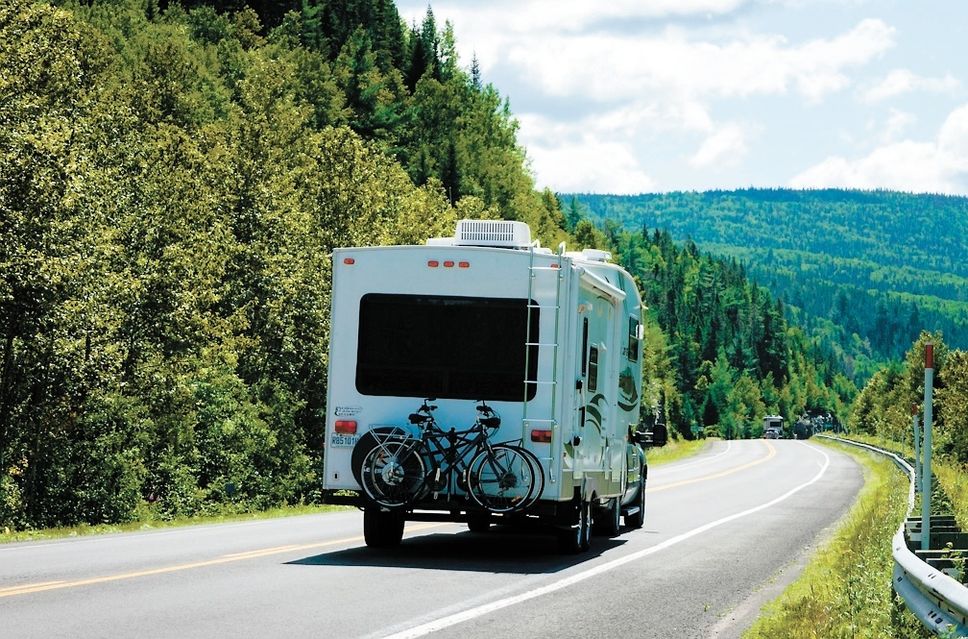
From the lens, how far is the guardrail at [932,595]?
6.92 metres

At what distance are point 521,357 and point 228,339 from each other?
25.1 m

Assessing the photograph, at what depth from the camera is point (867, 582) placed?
34.9 ft

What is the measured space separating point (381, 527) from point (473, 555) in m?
1.08

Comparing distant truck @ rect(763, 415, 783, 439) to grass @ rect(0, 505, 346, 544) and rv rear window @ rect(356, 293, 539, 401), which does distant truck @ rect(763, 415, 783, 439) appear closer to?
grass @ rect(0, 505, 346, 544)

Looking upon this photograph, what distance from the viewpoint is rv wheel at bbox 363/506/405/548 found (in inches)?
601

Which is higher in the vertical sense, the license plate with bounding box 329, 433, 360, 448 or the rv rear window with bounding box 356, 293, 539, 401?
the rv rear window with bounding box 356, 293, 539, 401

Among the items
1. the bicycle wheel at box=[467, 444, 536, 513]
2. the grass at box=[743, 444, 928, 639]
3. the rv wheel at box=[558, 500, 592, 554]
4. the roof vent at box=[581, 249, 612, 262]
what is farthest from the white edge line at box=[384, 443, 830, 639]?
the roof vent at box=[581, 249, 612, 262]

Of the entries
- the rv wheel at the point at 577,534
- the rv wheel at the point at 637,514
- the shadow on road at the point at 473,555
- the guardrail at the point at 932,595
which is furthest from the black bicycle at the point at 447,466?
the rv wheel at the point at 637,514

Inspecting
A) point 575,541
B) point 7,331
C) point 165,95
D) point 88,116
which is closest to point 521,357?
point 575,541

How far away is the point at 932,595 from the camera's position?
7887 millimetres

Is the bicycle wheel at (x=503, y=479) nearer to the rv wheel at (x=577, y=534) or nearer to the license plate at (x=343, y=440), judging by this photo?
the license plate at (x=343, y=440)

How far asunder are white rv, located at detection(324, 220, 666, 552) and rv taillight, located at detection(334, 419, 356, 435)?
13 millimetres

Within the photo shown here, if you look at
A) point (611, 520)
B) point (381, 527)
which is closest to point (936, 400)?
point (611, 520)

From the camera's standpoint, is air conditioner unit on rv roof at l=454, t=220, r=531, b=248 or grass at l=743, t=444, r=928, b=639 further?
air conditioner unit on rv roof at l=454, t=220, r=531, b=248
